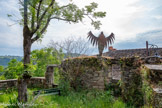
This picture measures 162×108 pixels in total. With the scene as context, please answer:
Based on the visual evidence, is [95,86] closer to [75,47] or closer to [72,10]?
[72,10]

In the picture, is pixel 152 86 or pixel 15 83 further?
pixel 15 83

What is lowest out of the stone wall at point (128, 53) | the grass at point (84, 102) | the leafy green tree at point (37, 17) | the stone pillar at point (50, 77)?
the grass at point (84, 102)

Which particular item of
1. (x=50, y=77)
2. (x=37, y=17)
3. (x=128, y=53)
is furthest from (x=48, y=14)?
(x=128, y=53)

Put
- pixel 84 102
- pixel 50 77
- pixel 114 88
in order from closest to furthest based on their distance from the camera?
pixel 84 102 < pixel 114 88 < pixel 50 77

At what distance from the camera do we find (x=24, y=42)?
5395 millimetres

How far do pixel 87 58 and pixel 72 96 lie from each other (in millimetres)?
2067

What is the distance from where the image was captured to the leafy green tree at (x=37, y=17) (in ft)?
17.3

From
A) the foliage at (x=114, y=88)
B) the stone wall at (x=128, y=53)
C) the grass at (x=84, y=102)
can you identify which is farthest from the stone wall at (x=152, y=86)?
the stone wall at (x=128, y=53)

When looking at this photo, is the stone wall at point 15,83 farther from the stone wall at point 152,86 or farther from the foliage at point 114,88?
the stone wall at point 152,86

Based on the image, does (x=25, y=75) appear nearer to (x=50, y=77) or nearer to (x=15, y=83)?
(x=50, y=77)

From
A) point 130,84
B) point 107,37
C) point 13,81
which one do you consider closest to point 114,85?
point 130,84

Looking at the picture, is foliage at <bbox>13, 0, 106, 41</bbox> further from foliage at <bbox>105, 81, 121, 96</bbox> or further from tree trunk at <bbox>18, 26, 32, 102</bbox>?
foliage at <bbox>105, 81, 121, 96</bbox>

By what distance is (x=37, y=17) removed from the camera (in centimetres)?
542

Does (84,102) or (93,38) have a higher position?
(93,38)
